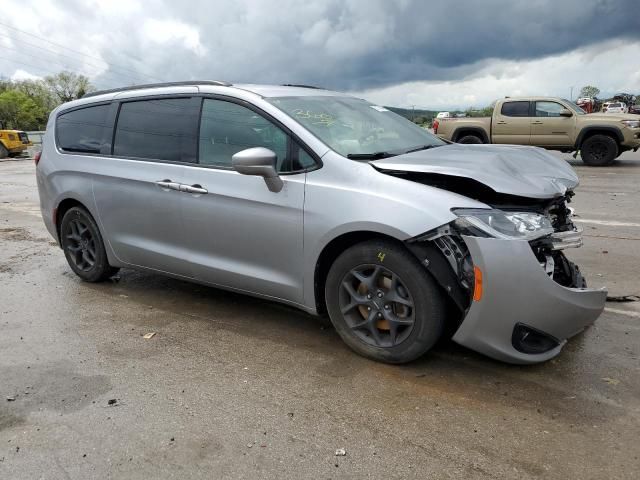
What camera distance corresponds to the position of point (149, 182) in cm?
429

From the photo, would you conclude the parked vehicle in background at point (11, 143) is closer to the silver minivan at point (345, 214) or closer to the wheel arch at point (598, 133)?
the wheel arch at point (598, 133)

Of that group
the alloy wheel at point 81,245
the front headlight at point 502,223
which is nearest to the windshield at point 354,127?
the front headlight at point 502,223

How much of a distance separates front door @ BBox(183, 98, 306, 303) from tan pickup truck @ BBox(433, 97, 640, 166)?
1320cm

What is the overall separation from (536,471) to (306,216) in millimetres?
1861

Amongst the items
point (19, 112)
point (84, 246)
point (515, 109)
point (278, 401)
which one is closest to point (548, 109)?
point (515, 109)

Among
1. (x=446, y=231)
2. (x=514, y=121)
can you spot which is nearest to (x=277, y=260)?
(x=446, y=231)

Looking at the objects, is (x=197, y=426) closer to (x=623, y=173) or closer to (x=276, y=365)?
(x=276, y=365)

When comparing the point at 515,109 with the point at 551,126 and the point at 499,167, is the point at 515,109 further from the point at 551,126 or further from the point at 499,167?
the point at 499,167

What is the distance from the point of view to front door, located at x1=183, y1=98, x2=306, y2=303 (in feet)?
11.7

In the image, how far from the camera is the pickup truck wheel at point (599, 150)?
14.6 metres

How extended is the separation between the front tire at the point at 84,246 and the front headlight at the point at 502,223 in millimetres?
3372

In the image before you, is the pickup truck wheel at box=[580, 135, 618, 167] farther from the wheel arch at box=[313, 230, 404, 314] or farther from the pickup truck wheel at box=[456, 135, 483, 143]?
the wheel arch at box=[313, 230, 404, 314]

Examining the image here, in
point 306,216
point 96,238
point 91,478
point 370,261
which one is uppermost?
point 306,216

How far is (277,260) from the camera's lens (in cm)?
366
